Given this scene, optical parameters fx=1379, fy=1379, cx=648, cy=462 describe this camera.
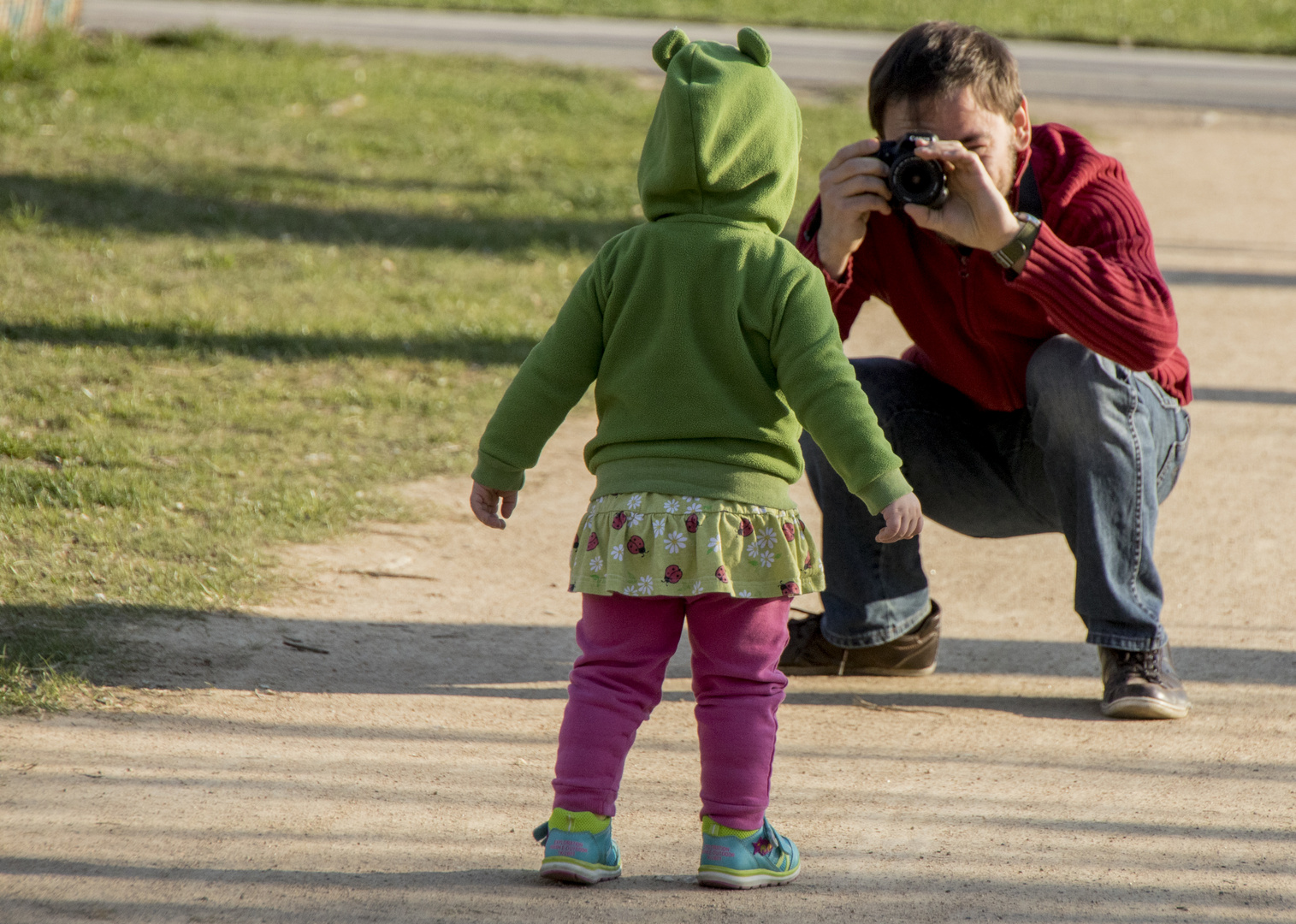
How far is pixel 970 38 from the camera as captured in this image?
2.91 m

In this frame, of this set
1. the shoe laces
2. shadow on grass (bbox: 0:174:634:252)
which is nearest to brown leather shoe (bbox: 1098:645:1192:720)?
the shoe laces

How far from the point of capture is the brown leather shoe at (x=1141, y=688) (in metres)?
2.93

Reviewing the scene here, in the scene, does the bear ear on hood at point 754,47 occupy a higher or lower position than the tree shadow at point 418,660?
higher

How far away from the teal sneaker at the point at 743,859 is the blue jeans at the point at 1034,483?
3.20 ft

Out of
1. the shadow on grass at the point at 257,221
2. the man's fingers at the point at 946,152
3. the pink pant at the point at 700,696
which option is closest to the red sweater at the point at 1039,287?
the man's fingers at the point at 946,152

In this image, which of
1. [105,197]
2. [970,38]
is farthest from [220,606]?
[105,197]

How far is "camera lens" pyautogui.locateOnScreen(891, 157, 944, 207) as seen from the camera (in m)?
2.76

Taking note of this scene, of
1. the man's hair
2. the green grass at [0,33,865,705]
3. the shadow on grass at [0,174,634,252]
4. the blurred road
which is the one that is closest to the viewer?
the man's hair

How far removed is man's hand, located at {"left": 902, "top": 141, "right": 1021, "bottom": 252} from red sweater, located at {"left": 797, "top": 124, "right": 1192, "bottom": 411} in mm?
88

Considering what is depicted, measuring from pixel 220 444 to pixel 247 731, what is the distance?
1.65 meters

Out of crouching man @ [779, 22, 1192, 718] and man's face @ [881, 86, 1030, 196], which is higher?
man's face @ [881, 86, 1030, 196]

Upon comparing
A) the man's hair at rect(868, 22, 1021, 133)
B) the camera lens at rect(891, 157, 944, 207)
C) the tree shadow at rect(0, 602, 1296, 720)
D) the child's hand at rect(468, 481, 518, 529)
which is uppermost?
the man's hair at rect(868, 22, 1021, 133)

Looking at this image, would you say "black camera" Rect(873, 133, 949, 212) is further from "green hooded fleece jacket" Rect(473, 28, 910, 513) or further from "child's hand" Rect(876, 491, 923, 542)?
"child's hand" Rect(876, 491, 923, 542)

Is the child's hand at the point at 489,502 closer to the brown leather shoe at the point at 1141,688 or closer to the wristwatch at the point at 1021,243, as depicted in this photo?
the wristwatch at the point at 1021,243
